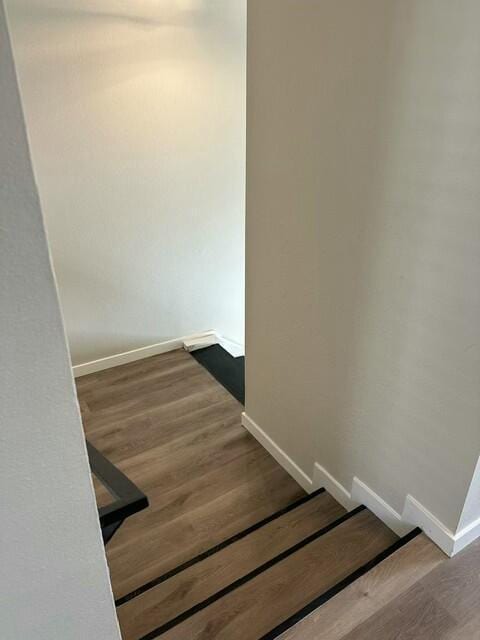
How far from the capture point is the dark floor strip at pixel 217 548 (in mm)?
1760

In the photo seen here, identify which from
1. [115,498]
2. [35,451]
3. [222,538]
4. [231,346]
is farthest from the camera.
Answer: [231,346]

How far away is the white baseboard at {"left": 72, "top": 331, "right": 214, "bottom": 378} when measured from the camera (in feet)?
10.8

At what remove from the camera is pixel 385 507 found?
5.89 feet

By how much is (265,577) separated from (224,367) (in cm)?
188

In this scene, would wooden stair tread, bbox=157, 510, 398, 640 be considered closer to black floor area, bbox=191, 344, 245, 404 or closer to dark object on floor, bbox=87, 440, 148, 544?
dark object on floor, bbox=87, 440, 148, 544

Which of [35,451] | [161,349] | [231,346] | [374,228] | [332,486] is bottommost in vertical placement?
[231,346]

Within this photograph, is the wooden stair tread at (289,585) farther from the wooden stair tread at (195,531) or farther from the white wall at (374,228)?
the wooden stair tread at (195,531)

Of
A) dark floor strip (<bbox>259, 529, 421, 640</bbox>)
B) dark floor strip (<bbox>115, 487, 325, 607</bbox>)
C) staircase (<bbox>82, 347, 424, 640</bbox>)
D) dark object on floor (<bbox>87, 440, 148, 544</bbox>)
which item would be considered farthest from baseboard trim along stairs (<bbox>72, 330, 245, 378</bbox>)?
dark floor strip (<bbox>259, 529, 421, 640</bbox>)

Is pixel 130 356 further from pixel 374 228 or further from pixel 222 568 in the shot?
pixel 374 228

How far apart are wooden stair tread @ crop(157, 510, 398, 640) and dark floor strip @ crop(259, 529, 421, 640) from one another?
7 centimetres

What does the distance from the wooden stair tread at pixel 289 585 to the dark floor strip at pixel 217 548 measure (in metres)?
0.30

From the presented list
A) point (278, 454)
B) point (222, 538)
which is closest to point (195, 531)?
point (222, 538)

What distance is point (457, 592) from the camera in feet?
4.80

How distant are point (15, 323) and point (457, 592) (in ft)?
5.10
